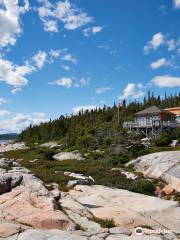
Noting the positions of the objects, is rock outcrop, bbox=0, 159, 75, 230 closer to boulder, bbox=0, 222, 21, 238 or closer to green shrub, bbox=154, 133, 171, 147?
boulder, bbox=0, 222, 21, 238

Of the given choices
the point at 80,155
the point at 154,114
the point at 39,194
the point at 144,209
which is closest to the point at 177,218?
the point at 144,209

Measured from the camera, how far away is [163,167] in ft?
116

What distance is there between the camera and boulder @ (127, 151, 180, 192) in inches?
1246

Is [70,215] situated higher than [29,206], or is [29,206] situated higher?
[29,206]

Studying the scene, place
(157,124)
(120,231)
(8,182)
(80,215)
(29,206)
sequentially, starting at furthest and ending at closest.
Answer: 1. (157,124)
2. (8,182)
3. (80,215)
4. (29,206)
5. (120,231)

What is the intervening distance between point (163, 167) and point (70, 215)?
22.7m

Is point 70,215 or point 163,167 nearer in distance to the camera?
point 70,215

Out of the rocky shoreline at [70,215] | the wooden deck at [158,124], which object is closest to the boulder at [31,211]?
the rocky shoreline at [70,215]

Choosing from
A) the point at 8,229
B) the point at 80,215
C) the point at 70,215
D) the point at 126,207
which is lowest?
the point at 126,207

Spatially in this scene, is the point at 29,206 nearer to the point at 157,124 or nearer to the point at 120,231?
the point at 120,231

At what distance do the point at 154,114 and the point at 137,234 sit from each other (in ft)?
202

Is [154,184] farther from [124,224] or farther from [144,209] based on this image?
[124,224]

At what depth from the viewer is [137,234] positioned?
12000 millimetres

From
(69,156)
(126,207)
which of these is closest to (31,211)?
(126,207)
